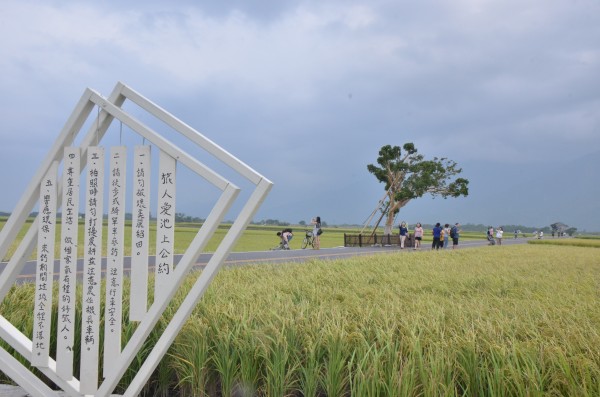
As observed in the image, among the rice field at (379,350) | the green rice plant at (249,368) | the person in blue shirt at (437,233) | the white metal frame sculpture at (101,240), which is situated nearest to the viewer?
the rice field at (379,350)

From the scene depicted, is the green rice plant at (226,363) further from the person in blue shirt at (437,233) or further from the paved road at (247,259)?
the person in blue shirt at (437,233)

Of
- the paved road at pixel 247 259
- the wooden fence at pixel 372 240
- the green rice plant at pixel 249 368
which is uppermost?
the wooden fence at pixel 372 240

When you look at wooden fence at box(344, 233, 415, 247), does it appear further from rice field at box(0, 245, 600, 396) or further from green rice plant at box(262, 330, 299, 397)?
green rice plant at box(262, 330, 299, 397)

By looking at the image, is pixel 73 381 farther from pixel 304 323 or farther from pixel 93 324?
pixel 304 323

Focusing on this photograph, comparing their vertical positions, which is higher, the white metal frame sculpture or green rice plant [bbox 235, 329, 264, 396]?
the white metal frame sculpture

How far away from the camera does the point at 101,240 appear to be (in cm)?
342

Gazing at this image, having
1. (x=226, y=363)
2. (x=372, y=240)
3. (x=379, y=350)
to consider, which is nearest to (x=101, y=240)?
(x=226, y=363)

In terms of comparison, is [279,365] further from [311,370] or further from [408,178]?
[408,178]

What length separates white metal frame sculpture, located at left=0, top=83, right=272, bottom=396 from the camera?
3025 mm

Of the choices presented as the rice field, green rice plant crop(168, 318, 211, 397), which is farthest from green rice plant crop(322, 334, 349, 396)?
green rice plant crop(168, 318, 211, 397)

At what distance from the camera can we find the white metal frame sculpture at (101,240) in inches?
119

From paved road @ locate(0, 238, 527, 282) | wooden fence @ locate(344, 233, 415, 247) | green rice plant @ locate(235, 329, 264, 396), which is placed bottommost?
green rice plant @ locate(235, 329, 264, 396)

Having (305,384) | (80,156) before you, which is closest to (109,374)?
(305,384)

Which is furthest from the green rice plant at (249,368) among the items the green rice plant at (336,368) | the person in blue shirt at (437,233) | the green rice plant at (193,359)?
the person in blue shirt at (437,233)
